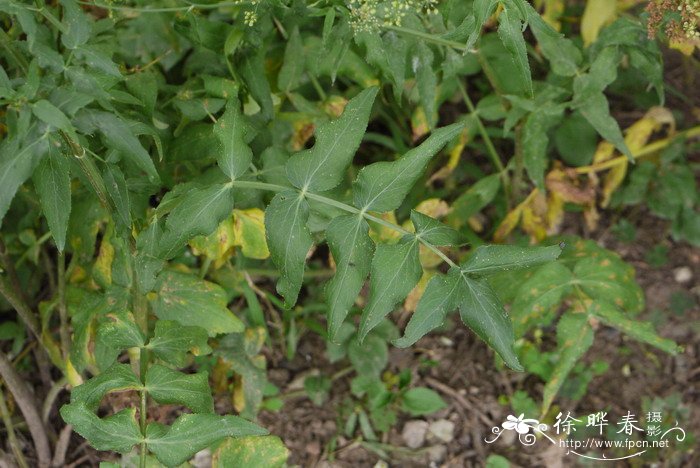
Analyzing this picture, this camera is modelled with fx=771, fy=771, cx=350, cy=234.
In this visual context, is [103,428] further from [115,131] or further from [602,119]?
[602,119]

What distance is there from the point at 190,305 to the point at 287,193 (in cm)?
62

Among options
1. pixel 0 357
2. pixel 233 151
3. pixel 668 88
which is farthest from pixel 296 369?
pixel 668 88

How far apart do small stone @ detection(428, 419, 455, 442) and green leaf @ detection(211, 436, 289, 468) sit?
100 cm

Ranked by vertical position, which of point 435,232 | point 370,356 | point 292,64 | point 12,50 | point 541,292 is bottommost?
point 370,356

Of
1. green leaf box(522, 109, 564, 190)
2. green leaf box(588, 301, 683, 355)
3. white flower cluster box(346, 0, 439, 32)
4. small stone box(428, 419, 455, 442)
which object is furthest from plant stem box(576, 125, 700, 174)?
white flower cluster box(346, 0, 439, 32)

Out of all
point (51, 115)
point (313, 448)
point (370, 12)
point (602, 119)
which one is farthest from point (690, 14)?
point (313, 448)

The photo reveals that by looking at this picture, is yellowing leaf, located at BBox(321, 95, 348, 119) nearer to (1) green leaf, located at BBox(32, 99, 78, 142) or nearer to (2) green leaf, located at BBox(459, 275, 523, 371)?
(2) green leaf, located at BBox(459, 275, 523, 371)

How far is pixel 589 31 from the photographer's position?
2934mm

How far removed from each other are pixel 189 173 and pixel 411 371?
1197 mm

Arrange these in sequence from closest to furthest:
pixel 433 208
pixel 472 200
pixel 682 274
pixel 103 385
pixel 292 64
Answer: pixel 103 385 < pixel 292 64 < pixel 433 208 < pixel 472 200 < pixel 682 274

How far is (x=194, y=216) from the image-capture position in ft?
5.88

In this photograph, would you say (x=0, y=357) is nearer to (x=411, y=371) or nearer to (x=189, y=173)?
(x=189, y=173)

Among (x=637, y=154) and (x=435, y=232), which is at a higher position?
(x=435, y=232)

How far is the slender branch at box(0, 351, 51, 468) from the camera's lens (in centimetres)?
230
